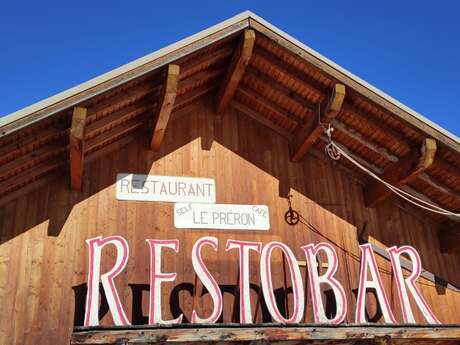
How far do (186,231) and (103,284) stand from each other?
2.00 metres

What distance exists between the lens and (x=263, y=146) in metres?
10.7

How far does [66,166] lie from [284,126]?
426 cm

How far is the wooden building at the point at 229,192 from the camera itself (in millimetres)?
8023

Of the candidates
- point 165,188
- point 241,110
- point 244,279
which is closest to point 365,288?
point 244,279

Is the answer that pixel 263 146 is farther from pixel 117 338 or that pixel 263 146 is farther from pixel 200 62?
pixel 117 338

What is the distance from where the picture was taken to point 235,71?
32.1 ft

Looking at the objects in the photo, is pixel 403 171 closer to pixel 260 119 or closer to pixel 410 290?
pixel 410 290

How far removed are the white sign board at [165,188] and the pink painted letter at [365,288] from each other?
9.23ft

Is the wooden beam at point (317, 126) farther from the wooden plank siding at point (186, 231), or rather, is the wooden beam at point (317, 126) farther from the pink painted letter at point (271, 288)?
the pink painted letter at point (271, 288)

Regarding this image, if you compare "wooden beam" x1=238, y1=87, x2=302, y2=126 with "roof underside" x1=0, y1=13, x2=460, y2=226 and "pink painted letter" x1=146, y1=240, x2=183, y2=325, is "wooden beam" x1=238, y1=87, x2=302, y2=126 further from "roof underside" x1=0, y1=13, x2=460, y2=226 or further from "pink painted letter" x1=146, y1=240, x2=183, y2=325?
"pink painted letter" x1=146, y1=240, x2=183, y2=325

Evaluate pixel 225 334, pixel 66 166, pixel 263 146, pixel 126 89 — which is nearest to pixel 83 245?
pixel 66 166

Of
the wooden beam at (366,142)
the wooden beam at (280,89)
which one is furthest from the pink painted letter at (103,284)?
the wooden beam at (366,142)

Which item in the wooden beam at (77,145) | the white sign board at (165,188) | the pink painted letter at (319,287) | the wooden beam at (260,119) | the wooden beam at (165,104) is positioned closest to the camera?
the wooden beam at (77,145)

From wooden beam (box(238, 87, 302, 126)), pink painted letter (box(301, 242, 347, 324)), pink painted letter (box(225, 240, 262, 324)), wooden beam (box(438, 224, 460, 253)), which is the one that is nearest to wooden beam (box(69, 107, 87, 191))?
pink painted letter (box(225, 240, 262, 324))
